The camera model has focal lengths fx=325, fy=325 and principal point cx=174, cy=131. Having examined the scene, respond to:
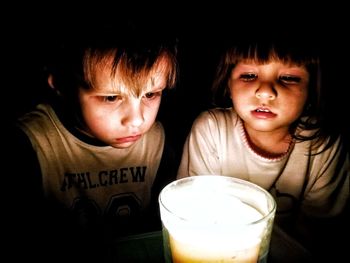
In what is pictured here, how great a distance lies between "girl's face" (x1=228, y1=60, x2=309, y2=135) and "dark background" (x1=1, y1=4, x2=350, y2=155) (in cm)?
10

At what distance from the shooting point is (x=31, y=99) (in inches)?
55.0

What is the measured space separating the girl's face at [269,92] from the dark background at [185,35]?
0.10 meters

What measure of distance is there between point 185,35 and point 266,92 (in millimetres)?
399

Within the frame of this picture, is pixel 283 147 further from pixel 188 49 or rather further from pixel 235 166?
pixel 188 49

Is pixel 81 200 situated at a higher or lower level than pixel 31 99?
lower

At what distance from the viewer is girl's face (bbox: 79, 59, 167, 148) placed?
97cm

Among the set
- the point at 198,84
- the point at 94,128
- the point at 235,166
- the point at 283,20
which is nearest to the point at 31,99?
the point at 94,128

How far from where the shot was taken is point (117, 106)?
100cm

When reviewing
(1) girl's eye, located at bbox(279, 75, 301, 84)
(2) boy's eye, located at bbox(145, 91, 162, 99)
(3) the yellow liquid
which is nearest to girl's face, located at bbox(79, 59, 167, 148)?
(2) boy's eye, located at bbox(145, 91, 162, 99)

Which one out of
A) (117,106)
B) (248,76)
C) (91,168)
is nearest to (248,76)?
(248,76)

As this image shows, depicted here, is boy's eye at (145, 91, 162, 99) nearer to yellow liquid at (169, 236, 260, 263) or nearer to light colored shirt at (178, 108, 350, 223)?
light colored shirt at (178, 108, 350, 223)

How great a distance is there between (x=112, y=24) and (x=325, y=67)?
0.73 m

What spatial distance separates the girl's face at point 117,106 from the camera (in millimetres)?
968

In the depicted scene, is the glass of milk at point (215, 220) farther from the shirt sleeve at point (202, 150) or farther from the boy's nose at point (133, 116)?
the shirt sleeve at point (202, 150)
